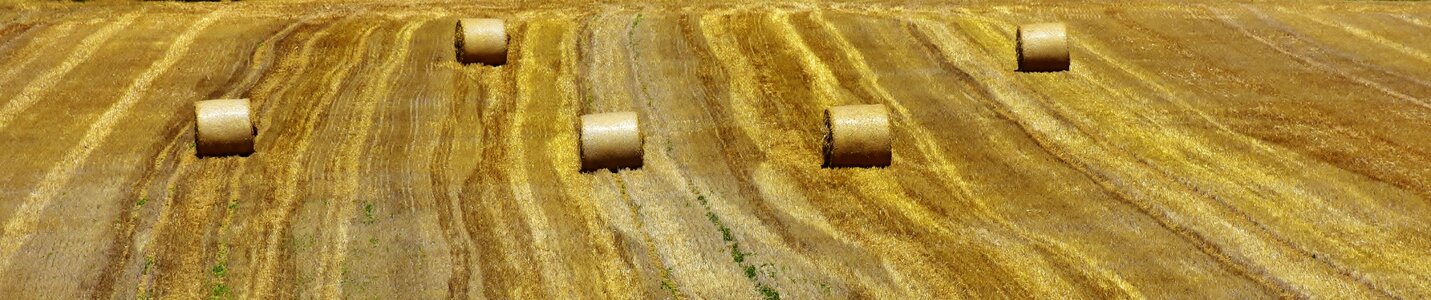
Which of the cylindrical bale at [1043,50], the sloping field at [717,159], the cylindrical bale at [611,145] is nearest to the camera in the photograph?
the sloping field at [717,159]

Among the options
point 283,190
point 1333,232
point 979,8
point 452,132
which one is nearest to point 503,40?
point 452,132

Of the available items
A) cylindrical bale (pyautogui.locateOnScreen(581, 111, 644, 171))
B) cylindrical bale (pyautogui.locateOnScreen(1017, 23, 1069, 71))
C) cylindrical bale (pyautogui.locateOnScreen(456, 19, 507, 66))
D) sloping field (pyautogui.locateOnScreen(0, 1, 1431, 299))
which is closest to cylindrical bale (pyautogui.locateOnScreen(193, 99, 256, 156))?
sloping field (pyautogui.locateOnScreen(0, 1, 1431, 299))

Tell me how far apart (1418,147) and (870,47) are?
7.33 m

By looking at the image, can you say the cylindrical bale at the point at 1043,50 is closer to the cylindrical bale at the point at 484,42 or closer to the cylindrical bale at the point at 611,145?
the cylindrical bale at the point at 611,145

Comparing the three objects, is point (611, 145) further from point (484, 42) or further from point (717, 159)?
point (484, 42)

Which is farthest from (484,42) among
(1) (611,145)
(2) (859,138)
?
(2) (859,138)

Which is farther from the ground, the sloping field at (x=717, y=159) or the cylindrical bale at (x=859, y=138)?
the cylindrical bale at (x=859, y=138)

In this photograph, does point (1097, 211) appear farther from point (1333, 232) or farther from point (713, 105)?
point (713, 105)

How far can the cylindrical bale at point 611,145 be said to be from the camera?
38.6ft

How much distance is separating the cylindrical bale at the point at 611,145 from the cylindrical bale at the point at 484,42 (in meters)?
4.63

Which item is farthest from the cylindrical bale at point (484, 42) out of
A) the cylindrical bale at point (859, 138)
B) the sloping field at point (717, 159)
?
the cylindrical bale at point (859, 138)

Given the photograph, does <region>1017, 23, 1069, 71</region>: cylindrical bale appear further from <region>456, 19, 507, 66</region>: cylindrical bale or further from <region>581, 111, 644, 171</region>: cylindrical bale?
<region>456, 19, 507, 66</region>: cylindrical bale

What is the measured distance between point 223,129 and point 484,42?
14.8ft

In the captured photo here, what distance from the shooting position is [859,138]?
1183cm
